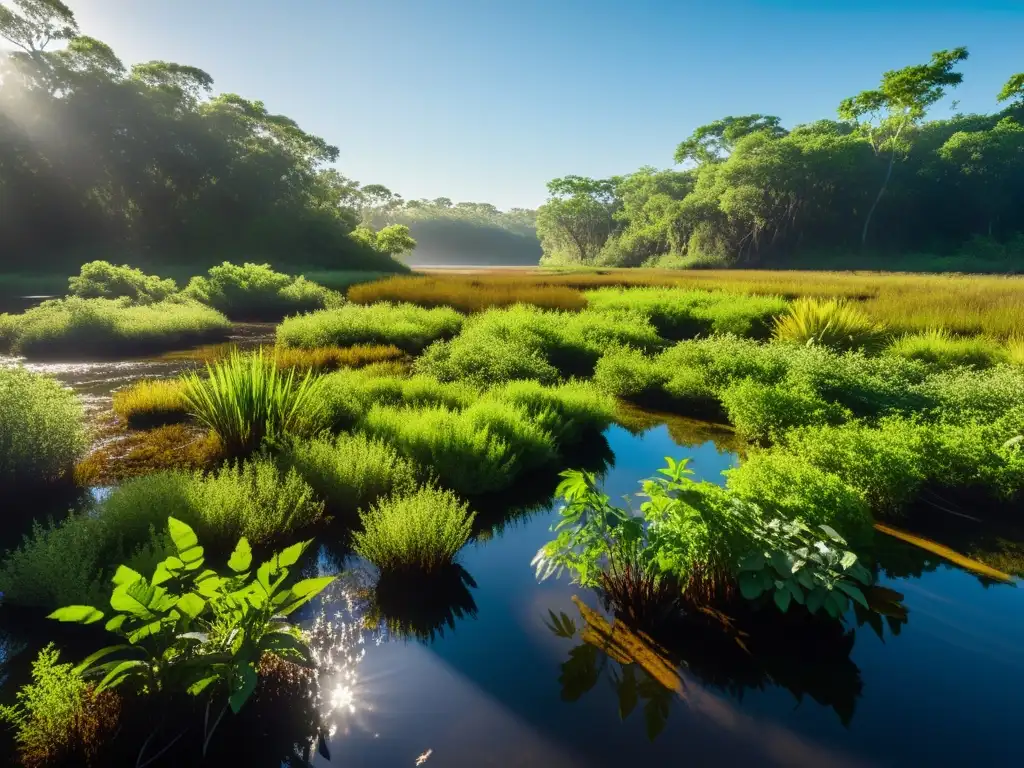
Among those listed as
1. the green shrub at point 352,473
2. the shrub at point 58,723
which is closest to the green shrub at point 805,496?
the green shrub at point 352,473

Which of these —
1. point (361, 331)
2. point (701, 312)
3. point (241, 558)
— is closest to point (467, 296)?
point (361, 331)

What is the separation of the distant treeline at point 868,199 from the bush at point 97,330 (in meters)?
46.4

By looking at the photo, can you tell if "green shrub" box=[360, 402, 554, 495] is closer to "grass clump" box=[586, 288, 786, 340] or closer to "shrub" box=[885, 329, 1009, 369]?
"shrub" box=[885, 329, 1009, 369]

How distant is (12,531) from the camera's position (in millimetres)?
4871

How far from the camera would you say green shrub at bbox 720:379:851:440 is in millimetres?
7461

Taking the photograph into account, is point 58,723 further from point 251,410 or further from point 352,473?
point 251,410

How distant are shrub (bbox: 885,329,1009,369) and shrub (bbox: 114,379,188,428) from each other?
1355 cm

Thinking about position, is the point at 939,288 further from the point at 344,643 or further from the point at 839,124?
the point at 839,124

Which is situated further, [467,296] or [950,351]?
[467,296]

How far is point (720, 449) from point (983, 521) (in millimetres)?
2975

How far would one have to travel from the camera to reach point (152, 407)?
8008mm

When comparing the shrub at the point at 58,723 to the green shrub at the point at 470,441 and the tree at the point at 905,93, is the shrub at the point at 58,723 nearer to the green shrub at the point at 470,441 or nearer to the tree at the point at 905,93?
the green shrub at the point at 470,441

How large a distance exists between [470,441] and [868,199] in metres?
61.9

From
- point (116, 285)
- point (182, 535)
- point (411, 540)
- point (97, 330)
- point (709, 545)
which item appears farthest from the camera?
point (116, 285)
